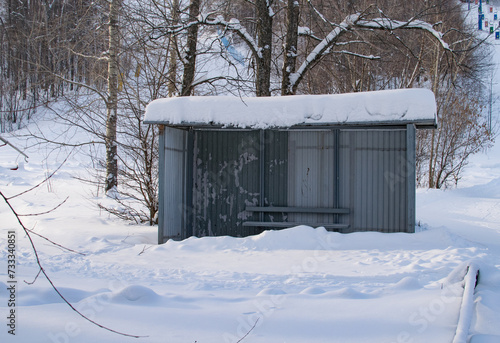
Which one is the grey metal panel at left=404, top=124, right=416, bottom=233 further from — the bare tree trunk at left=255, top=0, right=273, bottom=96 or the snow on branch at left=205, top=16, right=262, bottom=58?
the snow on branch at left=205, top=16, right=262, bottom=58

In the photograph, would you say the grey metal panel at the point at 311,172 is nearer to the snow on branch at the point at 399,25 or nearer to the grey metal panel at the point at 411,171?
the grey metal panel at the point at 411,171

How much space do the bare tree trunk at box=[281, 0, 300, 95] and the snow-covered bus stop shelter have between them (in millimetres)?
3210

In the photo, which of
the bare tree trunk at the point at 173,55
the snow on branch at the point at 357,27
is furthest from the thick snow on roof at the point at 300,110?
the snow on branch at the point at 357,27

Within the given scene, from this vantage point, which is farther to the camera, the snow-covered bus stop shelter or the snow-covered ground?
the snow-covered bus stop shelter

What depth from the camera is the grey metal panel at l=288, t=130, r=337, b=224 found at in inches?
332

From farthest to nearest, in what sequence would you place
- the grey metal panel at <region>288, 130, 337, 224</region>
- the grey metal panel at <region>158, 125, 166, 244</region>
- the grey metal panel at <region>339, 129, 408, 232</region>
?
the grey metal panel at <region>288, 130, 337, 224</region> → the grey metal panel at <region>339, 129, 408, 232</region> → the grey metal panel at <region>158, 125, 166, 244</region>

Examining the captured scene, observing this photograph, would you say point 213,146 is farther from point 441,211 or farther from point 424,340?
point 441,211

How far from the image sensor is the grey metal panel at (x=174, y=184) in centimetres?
797

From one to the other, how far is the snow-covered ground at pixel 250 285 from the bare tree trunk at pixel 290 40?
5002 millimetres

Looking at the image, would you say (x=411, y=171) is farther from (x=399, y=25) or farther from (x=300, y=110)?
(x=399, y=25)

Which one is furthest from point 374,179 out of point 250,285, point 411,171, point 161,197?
point 250,285

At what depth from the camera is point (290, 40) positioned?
11477 millimetres

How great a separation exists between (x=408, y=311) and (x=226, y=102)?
5439 millimetres

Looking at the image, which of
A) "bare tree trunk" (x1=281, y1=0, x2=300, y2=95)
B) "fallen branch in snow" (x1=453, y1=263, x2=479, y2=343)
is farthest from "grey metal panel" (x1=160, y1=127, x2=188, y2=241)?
"fallen branch in snow" (x1=453, y1=263, x2=479, y2=343)
